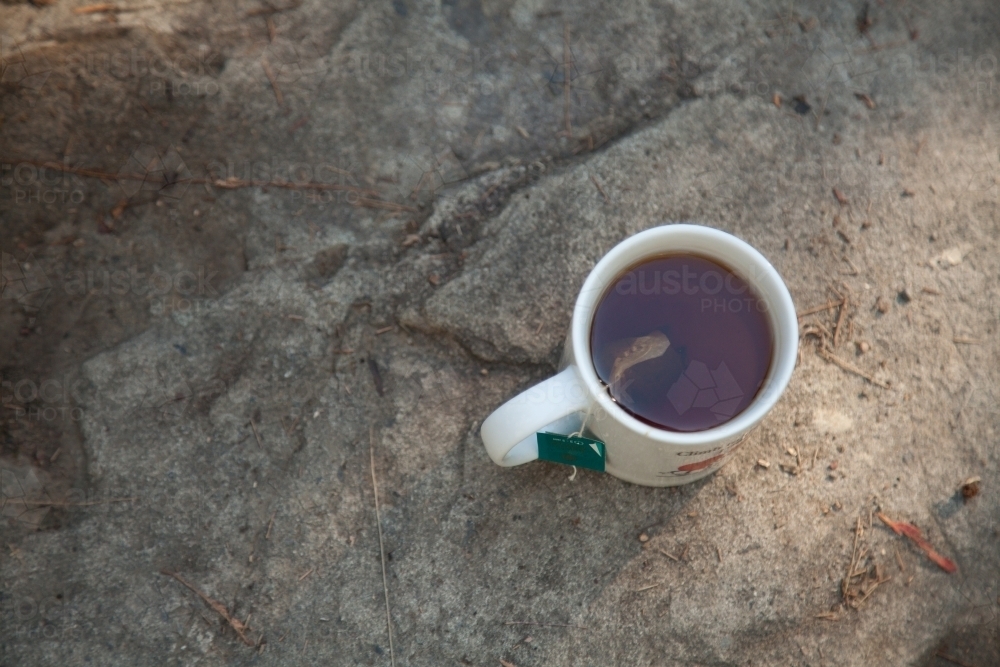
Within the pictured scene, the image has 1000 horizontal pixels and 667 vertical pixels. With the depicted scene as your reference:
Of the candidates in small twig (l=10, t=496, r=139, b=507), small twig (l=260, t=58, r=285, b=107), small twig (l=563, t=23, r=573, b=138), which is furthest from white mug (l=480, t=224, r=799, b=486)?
small twig (l=260, t=58, r=285, b=107)

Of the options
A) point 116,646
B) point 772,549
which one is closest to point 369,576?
point 116,646

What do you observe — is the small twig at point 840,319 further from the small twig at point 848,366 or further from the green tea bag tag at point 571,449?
the green tea bag tag at point 571,449

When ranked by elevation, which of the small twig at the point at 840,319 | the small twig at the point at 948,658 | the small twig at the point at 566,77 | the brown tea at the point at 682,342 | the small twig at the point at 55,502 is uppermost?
the small twig at the point at 566,77

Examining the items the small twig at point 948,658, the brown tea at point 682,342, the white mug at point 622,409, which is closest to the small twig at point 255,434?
the white mug at point 622,409

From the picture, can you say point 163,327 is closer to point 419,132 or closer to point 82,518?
point 82,518

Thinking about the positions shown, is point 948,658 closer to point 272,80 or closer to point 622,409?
point 622,409

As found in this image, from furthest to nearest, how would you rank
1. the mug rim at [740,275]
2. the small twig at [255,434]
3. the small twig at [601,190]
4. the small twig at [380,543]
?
1. the small twig at [601,190]
2. the small twig at [255,434]
3. the small twig at [380,543]
4. the mug rim at [740,275]

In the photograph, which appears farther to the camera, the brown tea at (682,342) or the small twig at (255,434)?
the small twig at (255,434)
